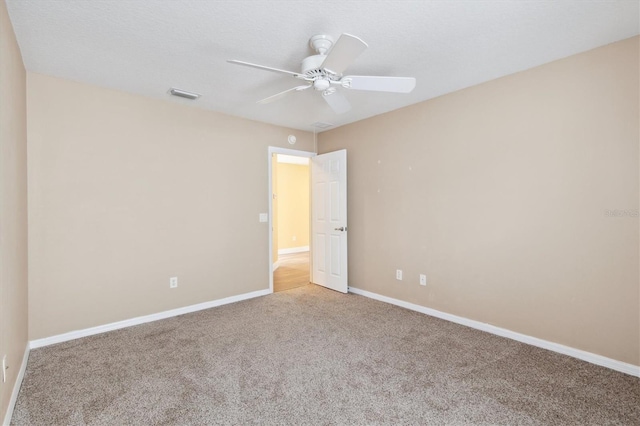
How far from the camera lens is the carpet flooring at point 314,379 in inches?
75.2

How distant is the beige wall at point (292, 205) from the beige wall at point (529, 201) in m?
4.63

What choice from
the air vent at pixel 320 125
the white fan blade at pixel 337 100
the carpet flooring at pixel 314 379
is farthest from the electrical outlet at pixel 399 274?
the air vent at pixel 320 125

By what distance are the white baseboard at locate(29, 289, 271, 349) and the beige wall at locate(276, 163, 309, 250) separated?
13.1 feet

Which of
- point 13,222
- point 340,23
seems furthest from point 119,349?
point 340,23

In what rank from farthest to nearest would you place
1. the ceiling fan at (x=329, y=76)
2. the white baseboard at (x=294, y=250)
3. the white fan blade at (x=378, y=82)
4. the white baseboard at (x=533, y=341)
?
the white baseboard at (x=294, y=250)
the white baseboard at (x=533, y=341)
the white fan blade at (x=378, y=82)
the ceiling fan at (x=329, y=76)

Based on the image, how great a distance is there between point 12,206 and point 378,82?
2647 mm

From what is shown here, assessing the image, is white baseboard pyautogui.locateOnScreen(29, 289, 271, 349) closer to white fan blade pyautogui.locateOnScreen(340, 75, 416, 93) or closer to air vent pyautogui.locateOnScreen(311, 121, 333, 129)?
air vent pyautogui.locateOnScreen(311, 121, 333, 129)

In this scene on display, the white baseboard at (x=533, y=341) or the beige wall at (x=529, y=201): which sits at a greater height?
the beige wall at (x=529, y=201)

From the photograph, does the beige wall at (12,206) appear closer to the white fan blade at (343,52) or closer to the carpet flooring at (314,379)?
the carpet flooring at (314,379)

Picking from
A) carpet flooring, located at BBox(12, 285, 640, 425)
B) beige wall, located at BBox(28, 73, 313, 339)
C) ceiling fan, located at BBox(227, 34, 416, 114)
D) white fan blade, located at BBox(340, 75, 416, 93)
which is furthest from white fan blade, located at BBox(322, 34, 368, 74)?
beige wall, located at BBox(28, 73, 313, 339)

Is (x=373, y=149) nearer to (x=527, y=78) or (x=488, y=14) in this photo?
(x=527, y=78)

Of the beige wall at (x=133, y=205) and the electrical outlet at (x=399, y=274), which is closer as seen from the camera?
the beige wall at (x=133, y=205)

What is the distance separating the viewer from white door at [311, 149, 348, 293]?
4.53 meters

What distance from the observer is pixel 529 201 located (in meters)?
2.84
